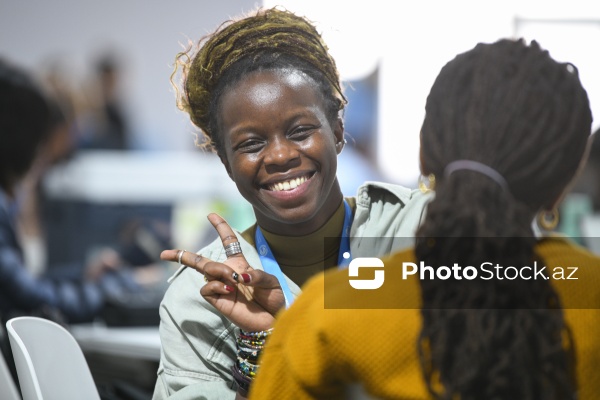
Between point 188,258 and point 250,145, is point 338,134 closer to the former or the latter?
point 250,145

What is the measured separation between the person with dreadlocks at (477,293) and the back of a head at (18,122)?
2.28 m

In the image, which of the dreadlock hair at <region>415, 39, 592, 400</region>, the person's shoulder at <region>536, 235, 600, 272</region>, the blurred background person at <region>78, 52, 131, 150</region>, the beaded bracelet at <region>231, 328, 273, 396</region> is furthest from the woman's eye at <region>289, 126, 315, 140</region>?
the blurred background person at <region>78, 52, 131, 150</region>

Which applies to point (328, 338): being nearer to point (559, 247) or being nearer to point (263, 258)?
point (559, 247)

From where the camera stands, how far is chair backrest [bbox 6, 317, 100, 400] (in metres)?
1.35

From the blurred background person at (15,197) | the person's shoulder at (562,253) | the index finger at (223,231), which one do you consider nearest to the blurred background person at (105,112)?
the blurred background person at (15,197)

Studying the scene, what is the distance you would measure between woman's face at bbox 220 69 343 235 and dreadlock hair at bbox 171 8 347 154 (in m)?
0.04

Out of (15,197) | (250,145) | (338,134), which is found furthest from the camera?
(15,197)

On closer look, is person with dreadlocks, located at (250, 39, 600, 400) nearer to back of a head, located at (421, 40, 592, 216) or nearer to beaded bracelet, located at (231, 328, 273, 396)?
back of a head, located at (421, 40, 592, 216)

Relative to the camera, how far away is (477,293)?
936 mm

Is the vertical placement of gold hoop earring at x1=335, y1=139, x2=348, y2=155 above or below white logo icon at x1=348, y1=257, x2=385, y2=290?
above

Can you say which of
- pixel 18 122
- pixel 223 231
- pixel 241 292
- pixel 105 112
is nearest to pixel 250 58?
pixel 223 231

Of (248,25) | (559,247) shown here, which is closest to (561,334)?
(559,247)

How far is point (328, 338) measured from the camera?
950 mm

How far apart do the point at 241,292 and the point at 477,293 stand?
0.51 metres
